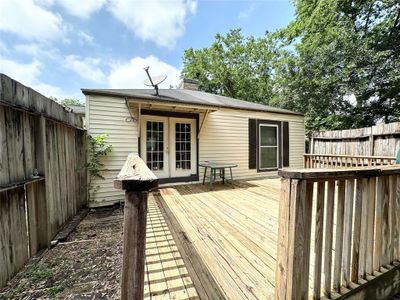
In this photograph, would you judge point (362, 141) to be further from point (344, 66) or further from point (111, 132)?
point (111, 132)

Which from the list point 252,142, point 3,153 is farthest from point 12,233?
point 252,142

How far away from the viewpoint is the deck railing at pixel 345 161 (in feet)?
15.2

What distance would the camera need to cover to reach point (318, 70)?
933cm

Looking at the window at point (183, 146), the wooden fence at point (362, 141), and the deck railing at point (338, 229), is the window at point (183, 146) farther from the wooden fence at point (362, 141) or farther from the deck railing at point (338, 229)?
→ the deck railing at point (338, 229)

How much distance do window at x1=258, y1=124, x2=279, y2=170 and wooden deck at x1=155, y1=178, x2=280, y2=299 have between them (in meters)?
2.55

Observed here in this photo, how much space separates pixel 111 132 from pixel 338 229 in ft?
16.2

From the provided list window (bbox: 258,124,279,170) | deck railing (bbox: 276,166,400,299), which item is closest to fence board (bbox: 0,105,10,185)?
deck railing (bbox: 276,166,400,299)

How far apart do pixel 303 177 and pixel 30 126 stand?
2.97 metres

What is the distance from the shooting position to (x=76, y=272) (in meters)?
2.25

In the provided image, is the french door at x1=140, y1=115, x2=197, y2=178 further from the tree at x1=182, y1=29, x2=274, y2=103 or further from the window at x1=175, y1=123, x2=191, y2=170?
the tree at x1=182, y1=29, x2=274, y2=103

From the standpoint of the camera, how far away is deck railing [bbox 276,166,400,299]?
1.23 meters

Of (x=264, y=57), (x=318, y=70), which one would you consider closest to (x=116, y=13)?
(x=318, y=70)

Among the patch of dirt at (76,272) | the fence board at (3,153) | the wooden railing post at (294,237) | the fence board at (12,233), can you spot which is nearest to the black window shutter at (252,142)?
the patch of dirt at (76,272)

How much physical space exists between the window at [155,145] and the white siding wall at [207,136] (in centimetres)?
43
